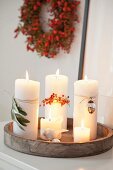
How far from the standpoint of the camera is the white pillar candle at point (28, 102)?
1.07 m

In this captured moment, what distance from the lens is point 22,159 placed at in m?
0.96

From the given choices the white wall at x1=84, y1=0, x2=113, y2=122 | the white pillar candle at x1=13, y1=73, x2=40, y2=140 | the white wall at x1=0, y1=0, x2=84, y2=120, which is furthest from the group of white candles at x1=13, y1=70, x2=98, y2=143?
the white wall at x1=0, y1=0, x2=84, y2=120

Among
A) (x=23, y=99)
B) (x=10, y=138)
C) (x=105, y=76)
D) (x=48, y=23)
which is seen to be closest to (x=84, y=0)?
(x=48, y=23)

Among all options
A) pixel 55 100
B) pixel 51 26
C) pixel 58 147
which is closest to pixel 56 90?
pixel 55 100

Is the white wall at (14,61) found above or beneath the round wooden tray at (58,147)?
above

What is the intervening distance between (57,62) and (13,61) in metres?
0.38

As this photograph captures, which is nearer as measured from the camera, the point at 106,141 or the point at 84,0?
the point at 106,141

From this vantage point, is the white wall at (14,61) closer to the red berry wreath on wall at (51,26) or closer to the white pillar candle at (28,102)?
the red berry wreath on wall at (51,26)

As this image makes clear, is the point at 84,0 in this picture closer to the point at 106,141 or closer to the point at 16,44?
the point at 16,44

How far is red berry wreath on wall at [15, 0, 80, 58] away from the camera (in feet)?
5.23

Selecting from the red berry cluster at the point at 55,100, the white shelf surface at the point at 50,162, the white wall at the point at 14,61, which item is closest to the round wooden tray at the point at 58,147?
the white shelf surface at the point at 50,162

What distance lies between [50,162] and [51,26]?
87cm

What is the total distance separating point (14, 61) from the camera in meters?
1.97

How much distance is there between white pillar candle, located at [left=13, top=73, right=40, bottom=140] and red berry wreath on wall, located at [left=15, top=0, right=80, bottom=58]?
1.95 feet
